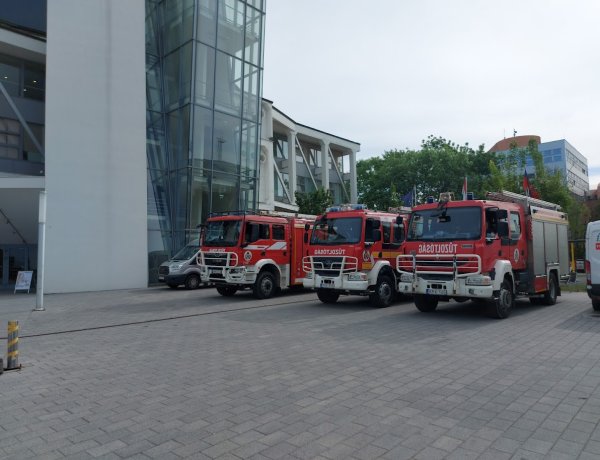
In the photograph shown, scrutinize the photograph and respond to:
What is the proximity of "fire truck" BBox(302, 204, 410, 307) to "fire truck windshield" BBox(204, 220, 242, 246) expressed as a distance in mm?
2773

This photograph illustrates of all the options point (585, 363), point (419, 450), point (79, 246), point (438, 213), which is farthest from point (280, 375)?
point (79, 246)

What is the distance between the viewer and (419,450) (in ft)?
11.7

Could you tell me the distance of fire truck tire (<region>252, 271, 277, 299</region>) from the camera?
14727mm

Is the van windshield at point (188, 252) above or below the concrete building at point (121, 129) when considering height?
below

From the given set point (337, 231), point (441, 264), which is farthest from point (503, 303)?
point (337, 231)

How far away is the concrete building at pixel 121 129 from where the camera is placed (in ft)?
61.7

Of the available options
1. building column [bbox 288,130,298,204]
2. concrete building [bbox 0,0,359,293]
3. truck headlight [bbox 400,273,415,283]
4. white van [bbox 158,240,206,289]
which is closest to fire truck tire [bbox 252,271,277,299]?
white van [bbox 158,240,206,289]

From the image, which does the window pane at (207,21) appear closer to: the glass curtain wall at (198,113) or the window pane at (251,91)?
the glass curtain wall at (198,113)

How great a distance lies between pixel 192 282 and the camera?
19.5m

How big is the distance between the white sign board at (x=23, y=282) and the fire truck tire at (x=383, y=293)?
47.7ft

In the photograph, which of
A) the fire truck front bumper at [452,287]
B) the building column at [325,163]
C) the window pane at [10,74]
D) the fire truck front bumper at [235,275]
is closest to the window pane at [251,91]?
A: the window pane at [10,74]

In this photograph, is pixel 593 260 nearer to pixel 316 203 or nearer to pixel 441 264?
pixel 441 264

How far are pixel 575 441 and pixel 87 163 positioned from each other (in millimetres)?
19975

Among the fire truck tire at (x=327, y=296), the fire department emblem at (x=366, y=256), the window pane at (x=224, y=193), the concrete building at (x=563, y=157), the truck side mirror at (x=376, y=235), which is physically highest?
the concrete building at (x=563, y=157)
